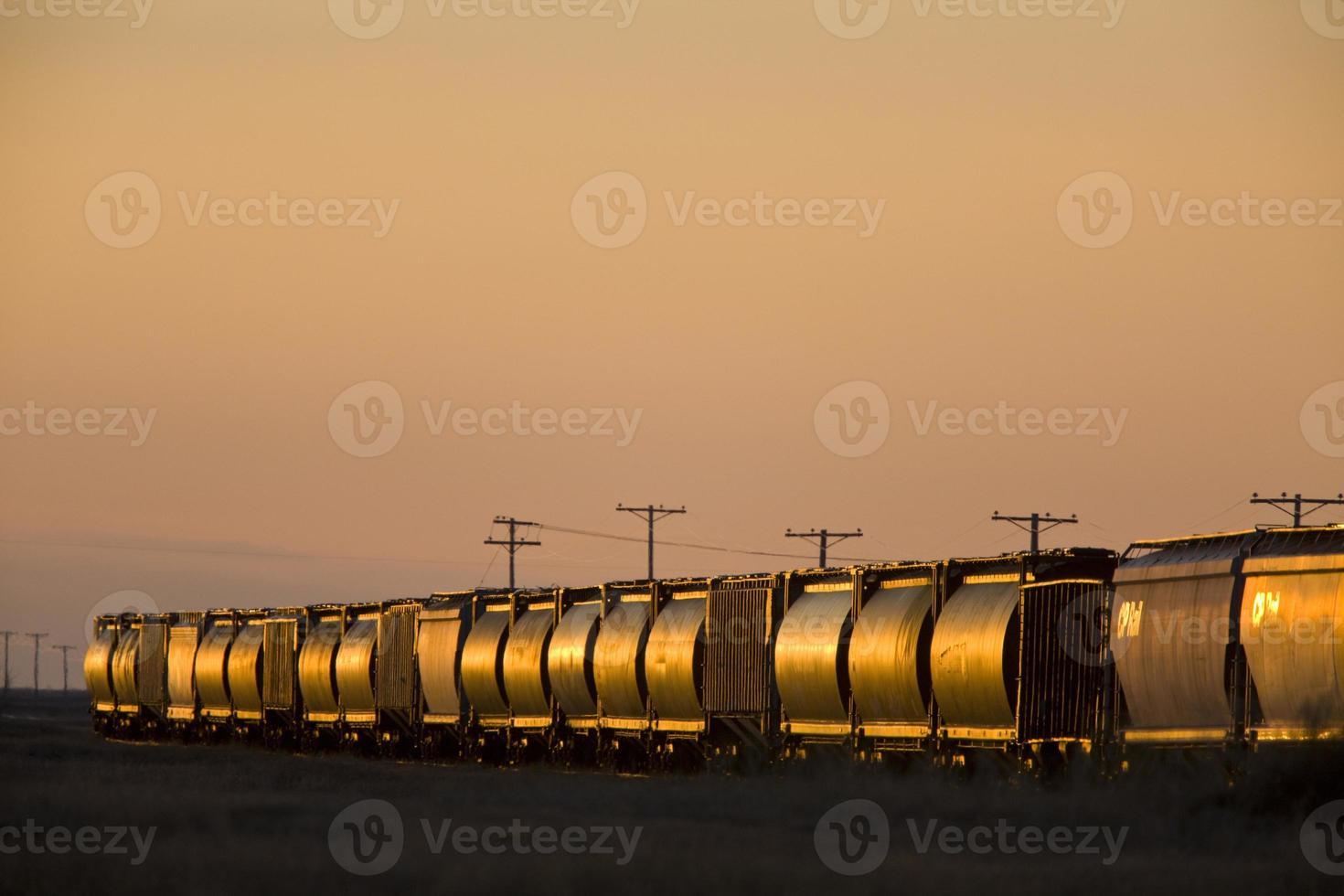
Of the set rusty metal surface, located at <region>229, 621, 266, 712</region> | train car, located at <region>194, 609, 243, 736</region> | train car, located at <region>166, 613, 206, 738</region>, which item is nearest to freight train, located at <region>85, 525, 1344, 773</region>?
rusty metal surface, located at <region>229, 621, 266, 712</region>

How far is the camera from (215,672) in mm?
71312

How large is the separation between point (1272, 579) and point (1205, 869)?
6221mm

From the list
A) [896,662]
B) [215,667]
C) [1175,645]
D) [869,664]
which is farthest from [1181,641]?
[215,667]

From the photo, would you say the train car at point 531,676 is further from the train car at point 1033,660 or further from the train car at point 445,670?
the train car at point 1033,660

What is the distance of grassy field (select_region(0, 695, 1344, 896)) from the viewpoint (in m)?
19.2

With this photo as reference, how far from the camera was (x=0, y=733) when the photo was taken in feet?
250

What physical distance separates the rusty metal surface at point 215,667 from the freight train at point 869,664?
6730mm

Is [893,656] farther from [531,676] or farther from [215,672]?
[215,672]

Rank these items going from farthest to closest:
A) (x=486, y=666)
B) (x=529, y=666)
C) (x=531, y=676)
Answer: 1. (x=486, y=666)
2. (x=529, y=666)
3. (x=531, y=676)

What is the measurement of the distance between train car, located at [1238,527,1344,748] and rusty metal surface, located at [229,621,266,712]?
158 ft

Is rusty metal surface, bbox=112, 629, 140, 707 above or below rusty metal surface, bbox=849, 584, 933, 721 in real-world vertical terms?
below

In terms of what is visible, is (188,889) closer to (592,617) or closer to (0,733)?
(592,617)

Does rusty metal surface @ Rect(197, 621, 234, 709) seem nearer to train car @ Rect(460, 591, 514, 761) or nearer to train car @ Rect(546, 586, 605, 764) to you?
train car @ Rect(460, 591, 514, 761)

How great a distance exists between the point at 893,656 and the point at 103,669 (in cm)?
6134
